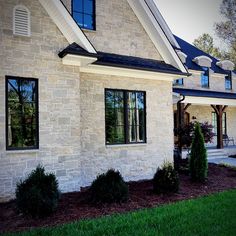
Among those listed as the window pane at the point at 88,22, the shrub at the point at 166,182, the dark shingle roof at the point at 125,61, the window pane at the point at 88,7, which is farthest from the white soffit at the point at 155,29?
the shrub at the point at 166,182

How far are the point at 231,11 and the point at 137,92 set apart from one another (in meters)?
22.6

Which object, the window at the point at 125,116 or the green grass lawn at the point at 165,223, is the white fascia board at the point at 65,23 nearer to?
the window at the point at 125,116

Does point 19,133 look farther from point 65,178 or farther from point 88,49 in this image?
point 88,49

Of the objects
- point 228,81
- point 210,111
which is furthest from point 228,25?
point 210,111

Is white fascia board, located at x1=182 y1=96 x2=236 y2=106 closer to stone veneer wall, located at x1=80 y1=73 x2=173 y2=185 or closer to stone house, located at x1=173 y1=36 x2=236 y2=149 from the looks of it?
stone house, located at x1=173 y1=36 x2=236 y2=149

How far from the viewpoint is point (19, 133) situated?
23.8 feet

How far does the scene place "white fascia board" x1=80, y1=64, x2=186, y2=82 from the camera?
886 cm

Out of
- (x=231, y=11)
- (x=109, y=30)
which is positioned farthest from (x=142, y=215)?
(x=231, y=11)

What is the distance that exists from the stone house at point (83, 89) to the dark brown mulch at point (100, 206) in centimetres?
82

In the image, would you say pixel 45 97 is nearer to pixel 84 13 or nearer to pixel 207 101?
pixel 84 13

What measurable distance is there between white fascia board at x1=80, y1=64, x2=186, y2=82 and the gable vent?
2063 millimetres

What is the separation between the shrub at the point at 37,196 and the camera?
18.7ft

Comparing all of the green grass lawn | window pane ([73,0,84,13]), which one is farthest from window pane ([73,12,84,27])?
the green grass lawn

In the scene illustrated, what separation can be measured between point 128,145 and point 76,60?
347 cm
